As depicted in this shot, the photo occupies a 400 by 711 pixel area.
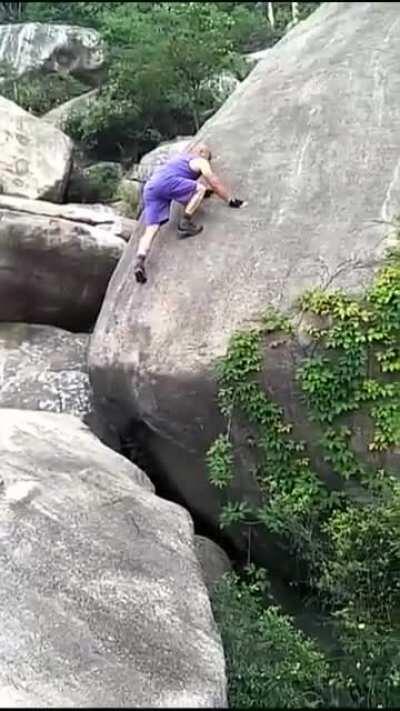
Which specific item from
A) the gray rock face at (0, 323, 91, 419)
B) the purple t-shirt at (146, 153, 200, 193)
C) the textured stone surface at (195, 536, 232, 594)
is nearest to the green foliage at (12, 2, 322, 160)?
the gray rock face at (0, 323, 91, 419)

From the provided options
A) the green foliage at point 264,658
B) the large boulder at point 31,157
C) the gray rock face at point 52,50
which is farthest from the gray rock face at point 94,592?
the gray rock face at point 52,50

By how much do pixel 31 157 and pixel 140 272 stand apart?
4.06 m

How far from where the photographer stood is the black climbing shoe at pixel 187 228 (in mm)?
8359

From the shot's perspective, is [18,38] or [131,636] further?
[18,38]

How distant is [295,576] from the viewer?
7695mm

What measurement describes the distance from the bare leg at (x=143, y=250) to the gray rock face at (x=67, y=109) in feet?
23.5

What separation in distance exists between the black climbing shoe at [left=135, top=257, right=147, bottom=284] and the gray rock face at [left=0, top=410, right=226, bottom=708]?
1952 mm

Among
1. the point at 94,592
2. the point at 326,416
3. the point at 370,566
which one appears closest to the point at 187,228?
the point at 326,416

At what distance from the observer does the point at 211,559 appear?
7.56m

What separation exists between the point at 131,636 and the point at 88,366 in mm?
3711

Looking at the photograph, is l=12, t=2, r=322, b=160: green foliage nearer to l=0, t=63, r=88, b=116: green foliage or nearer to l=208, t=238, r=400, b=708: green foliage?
l=0, t=63, r=88, b=116: green foliage

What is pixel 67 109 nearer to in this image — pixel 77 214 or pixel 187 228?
pixel 77 214

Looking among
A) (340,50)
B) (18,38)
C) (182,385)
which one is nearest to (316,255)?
(182,385)

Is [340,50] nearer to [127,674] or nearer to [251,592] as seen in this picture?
[251,592]
